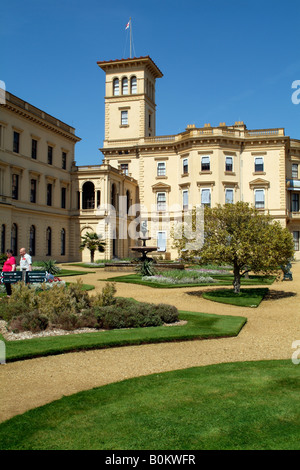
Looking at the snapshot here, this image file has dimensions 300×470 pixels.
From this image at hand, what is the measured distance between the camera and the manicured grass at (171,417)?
4.52 meters

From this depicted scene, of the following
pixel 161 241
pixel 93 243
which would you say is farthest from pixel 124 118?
pixel 93 243

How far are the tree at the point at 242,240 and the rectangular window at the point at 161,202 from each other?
93.2ft

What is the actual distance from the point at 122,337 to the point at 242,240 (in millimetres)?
8747

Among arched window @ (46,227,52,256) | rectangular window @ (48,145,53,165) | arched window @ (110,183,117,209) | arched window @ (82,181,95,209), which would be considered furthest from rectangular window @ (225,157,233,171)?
arched window @ (46,227,52,256)

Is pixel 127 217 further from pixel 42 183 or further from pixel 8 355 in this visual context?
pixel 8 355

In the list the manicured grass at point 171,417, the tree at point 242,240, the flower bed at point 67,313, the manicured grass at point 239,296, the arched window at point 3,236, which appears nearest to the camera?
the manicured grass at point 171,417

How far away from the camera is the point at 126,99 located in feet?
165

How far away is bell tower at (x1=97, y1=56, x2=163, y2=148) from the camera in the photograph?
49406 mm

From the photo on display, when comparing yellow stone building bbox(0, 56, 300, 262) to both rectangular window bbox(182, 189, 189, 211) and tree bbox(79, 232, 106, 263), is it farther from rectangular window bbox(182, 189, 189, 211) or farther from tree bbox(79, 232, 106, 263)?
tree bbox(79, 232, 106, 263)

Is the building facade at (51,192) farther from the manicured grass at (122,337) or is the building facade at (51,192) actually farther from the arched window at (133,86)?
the manicured grass at (122,337)

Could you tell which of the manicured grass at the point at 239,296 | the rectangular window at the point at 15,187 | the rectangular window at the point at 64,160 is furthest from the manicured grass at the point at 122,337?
the rectangular window at the point at 64,160
